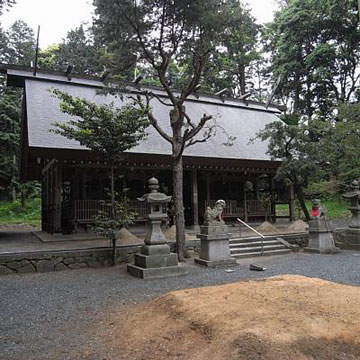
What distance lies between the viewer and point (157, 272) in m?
7.44

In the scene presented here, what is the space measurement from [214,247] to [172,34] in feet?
19.0

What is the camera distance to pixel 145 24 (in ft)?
29.3

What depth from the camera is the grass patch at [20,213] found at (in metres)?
19.8

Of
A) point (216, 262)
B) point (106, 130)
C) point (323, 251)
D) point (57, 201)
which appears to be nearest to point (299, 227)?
point (323, 251)

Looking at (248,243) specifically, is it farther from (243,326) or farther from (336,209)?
(336,209)

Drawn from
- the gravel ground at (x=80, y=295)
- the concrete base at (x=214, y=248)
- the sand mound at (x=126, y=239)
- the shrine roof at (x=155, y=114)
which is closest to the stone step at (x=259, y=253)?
the gravel ground at (x=80, y=295)

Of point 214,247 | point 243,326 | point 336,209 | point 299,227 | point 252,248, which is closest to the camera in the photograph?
point 243,326

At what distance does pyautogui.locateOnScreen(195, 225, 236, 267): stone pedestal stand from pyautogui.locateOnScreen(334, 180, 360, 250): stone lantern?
194 inches

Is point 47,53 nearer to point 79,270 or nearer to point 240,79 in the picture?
point 240,79

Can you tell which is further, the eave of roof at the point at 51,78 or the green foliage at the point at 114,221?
the eave of roof at the point at 51,78

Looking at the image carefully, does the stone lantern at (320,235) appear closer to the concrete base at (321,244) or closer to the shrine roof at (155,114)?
the concrete base at (321,244)

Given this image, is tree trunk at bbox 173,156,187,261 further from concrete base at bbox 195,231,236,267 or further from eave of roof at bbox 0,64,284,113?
eave of roof at bbox 0,64,284,113

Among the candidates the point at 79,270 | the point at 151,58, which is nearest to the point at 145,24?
the point at 151,58

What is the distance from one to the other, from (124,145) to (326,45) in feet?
68.4
